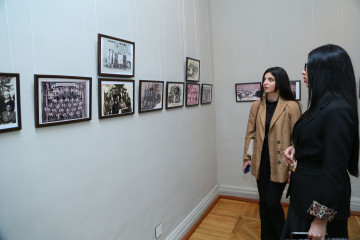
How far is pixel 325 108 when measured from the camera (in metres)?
1.30

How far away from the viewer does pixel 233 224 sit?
313 cm

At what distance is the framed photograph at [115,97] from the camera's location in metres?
1.70

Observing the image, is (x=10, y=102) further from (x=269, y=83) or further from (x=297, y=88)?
(x=297, y=88)

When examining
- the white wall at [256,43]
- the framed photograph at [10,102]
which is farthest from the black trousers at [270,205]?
the framed photograph at [10,102]

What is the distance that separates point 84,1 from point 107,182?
1.19 m

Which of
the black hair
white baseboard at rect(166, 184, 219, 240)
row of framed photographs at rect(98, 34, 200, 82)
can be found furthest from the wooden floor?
row of framed photographs at rect(98, 34, 200, 82)

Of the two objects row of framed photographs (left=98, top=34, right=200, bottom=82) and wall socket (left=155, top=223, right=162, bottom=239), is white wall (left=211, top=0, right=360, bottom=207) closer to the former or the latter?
wall socket (left=155, top=223, right=162, bottom=239)

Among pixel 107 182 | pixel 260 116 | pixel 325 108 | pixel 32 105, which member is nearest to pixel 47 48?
pixel 32 105

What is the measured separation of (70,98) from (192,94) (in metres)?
1.80

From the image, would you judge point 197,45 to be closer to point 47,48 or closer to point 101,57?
point 101,57

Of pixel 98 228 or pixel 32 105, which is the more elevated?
pixel 32 105

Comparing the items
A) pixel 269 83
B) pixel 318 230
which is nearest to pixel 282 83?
pixel 269 83

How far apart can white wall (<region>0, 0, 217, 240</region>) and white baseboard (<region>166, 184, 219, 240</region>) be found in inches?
3.0

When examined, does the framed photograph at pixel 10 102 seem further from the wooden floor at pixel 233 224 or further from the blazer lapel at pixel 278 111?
the wooden floor at pixel 233 224
